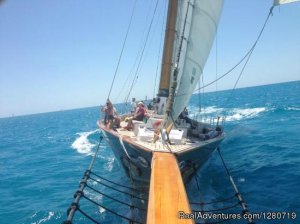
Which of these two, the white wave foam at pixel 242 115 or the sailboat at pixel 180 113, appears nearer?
the sailboat at pixel 180 113

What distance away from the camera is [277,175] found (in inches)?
533

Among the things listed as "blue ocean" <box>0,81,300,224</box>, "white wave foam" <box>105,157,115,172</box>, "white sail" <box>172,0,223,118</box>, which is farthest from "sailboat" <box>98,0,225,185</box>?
"white wave foam" <box>105,157,115,172</box>

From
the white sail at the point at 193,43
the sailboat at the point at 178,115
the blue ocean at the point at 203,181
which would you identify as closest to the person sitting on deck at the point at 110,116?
the sailboat at the point at 178,115

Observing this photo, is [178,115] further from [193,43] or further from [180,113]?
[193,43]

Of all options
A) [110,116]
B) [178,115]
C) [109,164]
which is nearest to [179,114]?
[178,115]

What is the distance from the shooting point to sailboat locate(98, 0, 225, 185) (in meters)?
8.88

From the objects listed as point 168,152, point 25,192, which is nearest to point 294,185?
point 168,152

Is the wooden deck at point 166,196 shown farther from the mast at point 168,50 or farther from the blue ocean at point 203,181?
the mast at point 168,50

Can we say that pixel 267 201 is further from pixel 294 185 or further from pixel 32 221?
pixel 32 221

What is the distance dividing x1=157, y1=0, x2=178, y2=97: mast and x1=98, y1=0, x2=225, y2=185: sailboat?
0.16 feet

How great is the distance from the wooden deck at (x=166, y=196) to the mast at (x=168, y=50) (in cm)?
698

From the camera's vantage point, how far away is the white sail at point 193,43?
10.3m

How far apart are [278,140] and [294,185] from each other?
34.9ft

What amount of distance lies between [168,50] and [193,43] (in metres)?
2.44
